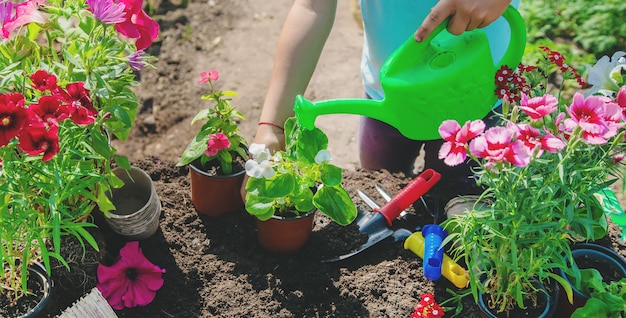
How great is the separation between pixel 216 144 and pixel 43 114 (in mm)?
510

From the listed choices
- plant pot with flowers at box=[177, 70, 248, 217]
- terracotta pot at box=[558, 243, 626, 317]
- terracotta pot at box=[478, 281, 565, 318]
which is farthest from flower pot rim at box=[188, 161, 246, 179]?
terracotta pot at box=[558, 243, 626, 317]

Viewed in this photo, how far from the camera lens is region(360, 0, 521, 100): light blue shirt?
74.7 inches

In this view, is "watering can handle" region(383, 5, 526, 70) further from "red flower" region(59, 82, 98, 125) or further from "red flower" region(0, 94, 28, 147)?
"red flower" region(0, 94, 28, 147)

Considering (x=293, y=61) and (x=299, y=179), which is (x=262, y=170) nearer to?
(x=299, y=179)

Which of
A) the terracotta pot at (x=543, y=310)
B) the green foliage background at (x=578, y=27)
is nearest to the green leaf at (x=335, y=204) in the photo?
the terracotta pot at (x=543, y=310)

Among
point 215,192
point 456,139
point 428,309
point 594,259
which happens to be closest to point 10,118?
point 215,192

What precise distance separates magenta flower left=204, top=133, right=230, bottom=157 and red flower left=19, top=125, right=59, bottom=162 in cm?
50

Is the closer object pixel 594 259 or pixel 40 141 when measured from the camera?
pixel 40 141

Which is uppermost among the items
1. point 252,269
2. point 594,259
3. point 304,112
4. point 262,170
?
point 304,112

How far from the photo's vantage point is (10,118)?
1312 mm

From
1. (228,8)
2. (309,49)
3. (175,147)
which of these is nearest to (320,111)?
(309,49)

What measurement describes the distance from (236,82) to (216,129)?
1.49 metres

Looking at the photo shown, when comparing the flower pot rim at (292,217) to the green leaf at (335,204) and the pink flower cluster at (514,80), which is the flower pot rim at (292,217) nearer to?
the green leaf at (335,204)

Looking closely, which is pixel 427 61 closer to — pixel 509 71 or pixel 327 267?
pixel 509 71
